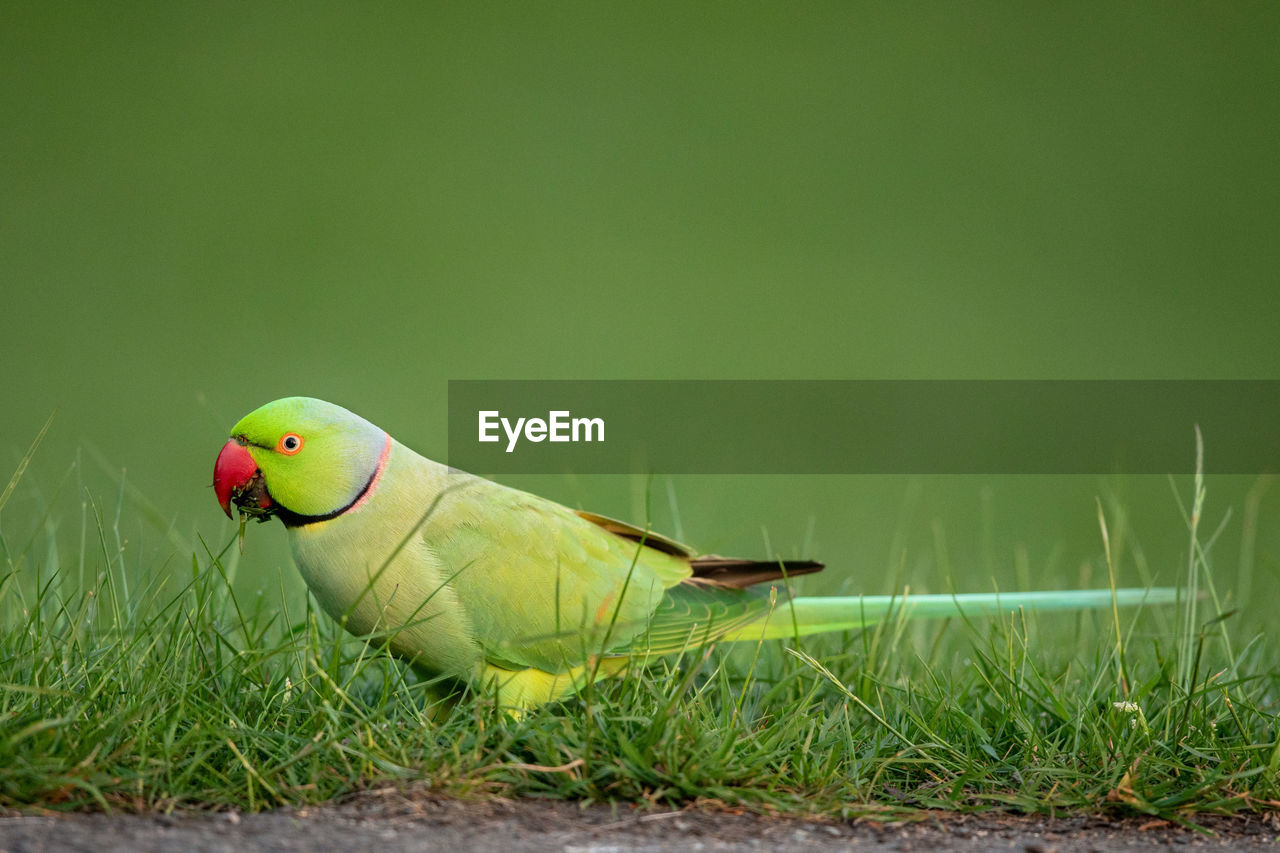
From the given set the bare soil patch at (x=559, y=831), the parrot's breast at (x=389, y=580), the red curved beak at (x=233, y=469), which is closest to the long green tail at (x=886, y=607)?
the parrot's breast at (x=389, y=580)

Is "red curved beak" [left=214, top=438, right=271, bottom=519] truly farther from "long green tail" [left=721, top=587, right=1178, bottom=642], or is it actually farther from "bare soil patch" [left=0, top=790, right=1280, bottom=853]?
"long green tail" [left=721, top=587, right=1178, bottom=642]

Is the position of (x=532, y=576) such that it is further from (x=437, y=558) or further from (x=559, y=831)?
(x=559, y=831)

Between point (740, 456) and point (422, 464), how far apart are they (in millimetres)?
4510

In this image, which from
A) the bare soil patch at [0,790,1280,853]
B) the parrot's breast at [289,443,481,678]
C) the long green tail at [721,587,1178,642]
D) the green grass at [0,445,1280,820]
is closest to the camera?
the bare soil patch at [0,790,1280,853]

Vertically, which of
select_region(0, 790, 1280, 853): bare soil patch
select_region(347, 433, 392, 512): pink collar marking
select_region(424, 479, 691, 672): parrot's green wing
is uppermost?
select_region(347, 433, 392, 512): pink collar marking

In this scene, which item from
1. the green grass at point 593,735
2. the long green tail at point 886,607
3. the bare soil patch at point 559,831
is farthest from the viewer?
the long green tail at point 886,607

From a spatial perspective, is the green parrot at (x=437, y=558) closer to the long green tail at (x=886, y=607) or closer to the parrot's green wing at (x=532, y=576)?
the parrot's green wing at (x=532, y=576)

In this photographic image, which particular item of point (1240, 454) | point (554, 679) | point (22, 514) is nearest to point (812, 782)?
point (554, 679)

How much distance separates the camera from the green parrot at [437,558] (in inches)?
98.3

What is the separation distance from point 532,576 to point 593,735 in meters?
0.56

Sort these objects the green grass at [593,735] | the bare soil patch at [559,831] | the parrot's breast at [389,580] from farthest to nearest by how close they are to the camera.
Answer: the parrot's breast at [389,580], the green grass at [593,735], the bare soil patch at [559,831]

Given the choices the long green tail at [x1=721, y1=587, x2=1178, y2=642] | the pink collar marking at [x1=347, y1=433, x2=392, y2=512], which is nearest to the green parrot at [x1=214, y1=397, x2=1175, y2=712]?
the pink collar marking at [x1=347, y1=433, x2=392, y2=512]

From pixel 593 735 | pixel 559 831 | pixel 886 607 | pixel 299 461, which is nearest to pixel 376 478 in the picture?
pixel 299 461

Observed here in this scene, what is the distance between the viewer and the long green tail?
2.93m
